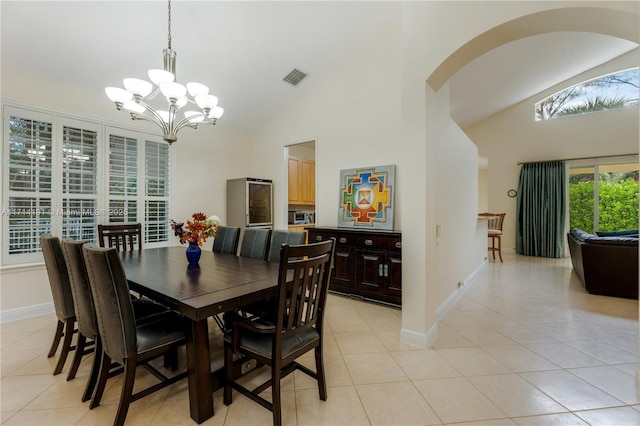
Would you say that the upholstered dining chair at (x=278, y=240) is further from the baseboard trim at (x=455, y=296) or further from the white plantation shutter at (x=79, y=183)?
the white plantation shutter at (x=79, y=183)

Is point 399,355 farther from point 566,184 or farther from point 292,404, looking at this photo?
point 566,184

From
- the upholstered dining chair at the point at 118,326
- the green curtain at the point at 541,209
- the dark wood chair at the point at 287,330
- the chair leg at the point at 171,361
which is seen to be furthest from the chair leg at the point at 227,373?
the green curtain at the point at 541,209

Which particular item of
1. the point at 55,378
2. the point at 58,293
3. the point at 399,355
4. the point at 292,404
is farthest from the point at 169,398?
the point at 399,355

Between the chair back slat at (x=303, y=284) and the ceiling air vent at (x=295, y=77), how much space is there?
335 centimetres

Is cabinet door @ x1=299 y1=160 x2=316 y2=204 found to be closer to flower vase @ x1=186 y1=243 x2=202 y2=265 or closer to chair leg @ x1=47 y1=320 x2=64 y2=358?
flower vase @ x1=186 y1=243 x2=202 y2=265

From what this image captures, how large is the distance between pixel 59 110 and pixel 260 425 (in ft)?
13.0

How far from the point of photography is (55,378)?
2057 mm

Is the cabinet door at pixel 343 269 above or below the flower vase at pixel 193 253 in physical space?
below

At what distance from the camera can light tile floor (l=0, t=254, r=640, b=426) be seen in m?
1.68

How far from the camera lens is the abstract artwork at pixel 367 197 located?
3.84m

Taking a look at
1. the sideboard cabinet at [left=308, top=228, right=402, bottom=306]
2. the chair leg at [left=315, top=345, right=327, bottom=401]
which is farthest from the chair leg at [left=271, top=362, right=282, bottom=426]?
the sideboard cabinet at [left=308, top=228, right=402, bottom=306]

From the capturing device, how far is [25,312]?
10.3 feet

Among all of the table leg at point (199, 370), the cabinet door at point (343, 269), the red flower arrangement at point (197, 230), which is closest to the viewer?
the table leg at point (199, 370)

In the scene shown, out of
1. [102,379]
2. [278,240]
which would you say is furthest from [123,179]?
[102,379]
